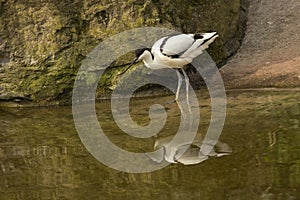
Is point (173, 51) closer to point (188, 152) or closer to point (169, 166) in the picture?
point (188, 152)

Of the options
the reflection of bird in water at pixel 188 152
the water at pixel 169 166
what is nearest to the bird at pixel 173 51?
the water at pixel 169 166

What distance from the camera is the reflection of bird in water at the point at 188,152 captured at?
5402mm

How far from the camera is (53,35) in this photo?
8.09 m

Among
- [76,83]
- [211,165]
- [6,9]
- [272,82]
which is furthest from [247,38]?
[211,165]

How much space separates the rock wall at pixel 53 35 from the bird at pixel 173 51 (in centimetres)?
84

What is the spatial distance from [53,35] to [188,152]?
3.17 metres

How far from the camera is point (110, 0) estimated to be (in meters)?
8.19

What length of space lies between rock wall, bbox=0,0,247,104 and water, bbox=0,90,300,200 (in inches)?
27.0

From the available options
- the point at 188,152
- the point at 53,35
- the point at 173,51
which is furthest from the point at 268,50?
the point at 188,152

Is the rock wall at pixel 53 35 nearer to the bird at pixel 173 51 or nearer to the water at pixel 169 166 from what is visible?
the water at pixel 169 166

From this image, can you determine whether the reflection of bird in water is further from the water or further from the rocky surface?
the rocky surface

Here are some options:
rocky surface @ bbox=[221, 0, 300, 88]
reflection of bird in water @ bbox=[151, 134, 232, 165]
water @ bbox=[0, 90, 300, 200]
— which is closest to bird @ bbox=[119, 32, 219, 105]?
water @ bbox=[0, 90, 300, 200]

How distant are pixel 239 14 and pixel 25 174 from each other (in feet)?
17.5

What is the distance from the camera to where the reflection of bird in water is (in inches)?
213
